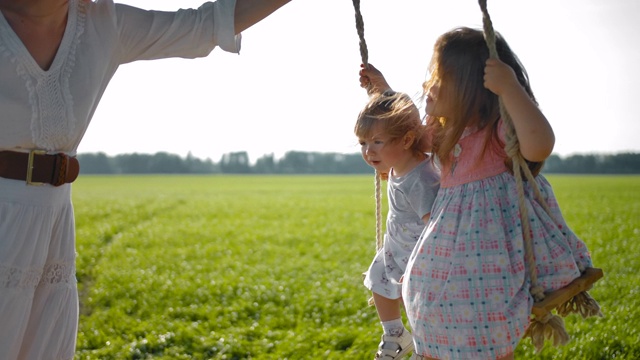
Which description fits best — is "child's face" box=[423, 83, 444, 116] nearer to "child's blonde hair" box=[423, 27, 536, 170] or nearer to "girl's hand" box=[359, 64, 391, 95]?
"child's blonde hair" box=[423, 27, 536, 170]

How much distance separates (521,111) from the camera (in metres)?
2.56

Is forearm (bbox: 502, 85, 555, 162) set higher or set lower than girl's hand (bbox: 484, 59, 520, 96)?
lower

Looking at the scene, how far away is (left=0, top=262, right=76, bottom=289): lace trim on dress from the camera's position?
8.58 ft

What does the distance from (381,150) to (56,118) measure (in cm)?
144

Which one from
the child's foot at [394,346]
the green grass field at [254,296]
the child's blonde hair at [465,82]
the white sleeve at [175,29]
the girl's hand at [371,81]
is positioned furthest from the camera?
the green grass field at [254,296]

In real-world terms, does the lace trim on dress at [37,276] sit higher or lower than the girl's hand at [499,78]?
lower

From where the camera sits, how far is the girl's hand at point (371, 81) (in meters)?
3.60

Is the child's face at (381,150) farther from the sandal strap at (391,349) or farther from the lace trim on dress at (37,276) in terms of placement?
the lace trim on dress at (37,276)

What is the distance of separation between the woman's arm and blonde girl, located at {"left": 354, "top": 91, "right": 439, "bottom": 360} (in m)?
0.77

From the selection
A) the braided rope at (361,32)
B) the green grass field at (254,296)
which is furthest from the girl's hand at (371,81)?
the green grass field at (254,296)

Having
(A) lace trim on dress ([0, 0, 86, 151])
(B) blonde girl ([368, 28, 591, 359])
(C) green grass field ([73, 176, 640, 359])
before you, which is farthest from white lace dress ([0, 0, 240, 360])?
(C) green grass field ([73, 176, 640, 359])

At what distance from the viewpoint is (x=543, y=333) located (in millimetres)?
2672

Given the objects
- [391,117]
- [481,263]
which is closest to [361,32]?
[391,117]

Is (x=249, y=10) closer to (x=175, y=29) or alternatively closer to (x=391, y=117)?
(x=175, y=29)
